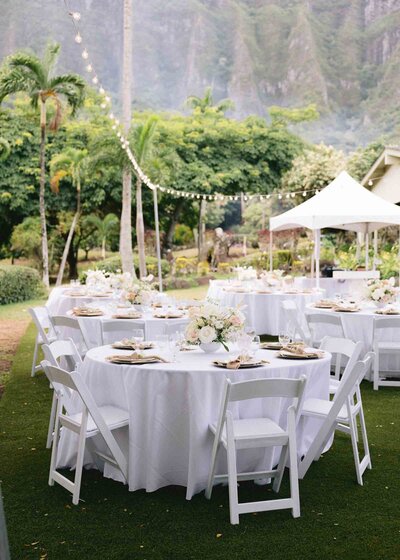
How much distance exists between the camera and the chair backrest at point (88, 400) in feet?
13.6

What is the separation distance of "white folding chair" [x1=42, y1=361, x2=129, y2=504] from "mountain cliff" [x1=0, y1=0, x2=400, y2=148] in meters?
56.9

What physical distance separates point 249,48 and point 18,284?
165 ft

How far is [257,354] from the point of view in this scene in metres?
5.04

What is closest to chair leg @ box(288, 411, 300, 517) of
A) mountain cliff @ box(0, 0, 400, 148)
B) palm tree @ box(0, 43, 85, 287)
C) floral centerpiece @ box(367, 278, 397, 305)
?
floral centerpiece @ box(367, 278, 397, 305)

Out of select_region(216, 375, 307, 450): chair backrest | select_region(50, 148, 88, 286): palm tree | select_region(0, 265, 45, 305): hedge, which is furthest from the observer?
select_region(50, 148, 88, 286): palm tree

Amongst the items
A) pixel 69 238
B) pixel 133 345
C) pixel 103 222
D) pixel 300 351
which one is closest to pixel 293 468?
pixel 300 351

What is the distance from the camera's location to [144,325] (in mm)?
7223

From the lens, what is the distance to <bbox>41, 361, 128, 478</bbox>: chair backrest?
414 centimetres

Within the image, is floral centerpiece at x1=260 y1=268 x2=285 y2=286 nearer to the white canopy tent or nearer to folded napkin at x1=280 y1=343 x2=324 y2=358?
the white canopy tent

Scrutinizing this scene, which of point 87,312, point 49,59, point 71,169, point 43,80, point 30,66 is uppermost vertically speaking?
point 49,59

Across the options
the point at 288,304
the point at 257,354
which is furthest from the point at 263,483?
the point at 288,304

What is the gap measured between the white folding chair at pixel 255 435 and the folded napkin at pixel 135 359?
2.23ft

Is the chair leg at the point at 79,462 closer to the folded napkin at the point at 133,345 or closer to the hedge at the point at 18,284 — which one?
the folded napkin at the point at 133,345

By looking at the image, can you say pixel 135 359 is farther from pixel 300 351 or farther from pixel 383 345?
pixel 383 345
